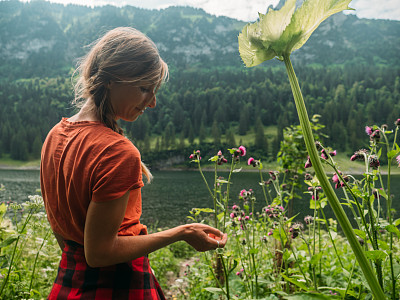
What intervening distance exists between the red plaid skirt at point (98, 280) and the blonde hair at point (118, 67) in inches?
23.8

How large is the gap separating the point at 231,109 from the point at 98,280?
133 meters

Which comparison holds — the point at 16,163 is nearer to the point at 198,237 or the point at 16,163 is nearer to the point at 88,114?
the point at 88,114

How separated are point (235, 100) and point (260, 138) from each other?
3591 cm

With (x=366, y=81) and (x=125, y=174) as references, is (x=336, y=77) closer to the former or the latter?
(x=366, y=81)

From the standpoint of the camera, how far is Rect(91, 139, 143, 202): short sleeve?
102 centimetres

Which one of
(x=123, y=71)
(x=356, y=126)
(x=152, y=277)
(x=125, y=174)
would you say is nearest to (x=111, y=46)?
(x=123, y=71)

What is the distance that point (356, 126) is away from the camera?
9794 cm

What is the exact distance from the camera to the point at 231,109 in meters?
132

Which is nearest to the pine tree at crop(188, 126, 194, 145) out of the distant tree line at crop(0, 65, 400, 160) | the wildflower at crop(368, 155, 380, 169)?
the distant tree line at crop(0, 65, 400, 160)

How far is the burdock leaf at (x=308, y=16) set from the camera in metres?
0.60

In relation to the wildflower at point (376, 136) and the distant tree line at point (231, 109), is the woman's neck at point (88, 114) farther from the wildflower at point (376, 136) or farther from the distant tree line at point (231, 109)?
the distant tree line at point (231, 109)

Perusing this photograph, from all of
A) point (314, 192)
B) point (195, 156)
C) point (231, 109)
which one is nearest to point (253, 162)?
point (195, 156)

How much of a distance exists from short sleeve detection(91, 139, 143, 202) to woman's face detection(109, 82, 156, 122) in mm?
255

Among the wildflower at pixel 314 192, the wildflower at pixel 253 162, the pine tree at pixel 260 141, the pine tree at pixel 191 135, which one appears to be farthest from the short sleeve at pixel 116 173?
the pine tree at pixel 191 135
